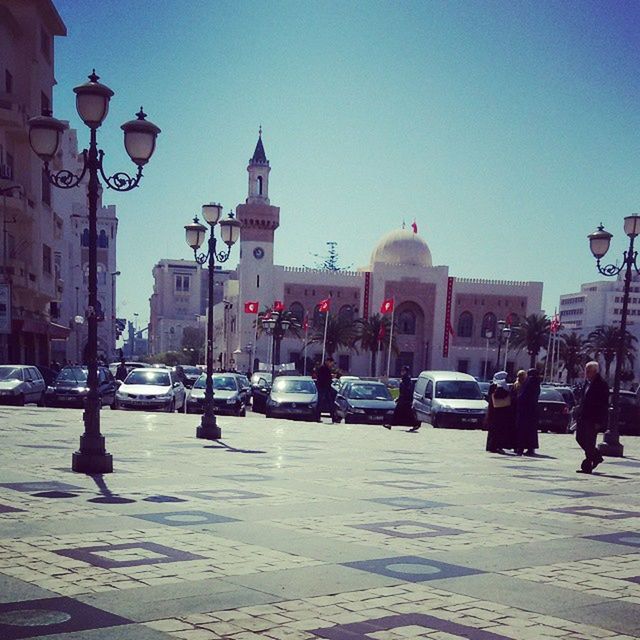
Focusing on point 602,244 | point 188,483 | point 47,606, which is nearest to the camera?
point 47,606

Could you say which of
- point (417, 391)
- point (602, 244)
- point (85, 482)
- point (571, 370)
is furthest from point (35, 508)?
point (571, 370)

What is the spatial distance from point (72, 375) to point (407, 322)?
196 ft

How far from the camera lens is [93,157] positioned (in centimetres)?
1056

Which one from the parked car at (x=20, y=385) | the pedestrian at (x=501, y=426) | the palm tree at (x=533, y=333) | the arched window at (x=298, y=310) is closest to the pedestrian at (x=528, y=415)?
the pedestrian at (x=501, y=426)

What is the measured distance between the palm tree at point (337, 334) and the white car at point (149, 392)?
45.9 m

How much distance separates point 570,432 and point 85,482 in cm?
1930

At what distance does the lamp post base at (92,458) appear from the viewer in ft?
32.2

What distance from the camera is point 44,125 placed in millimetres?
10656

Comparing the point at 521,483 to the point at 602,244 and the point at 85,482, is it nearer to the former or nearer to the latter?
the point at 85,482

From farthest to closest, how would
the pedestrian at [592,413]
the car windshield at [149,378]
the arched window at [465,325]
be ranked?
the arched window at [465,325] → the car windshield at [149,378] → the pedestrian at [592,413]

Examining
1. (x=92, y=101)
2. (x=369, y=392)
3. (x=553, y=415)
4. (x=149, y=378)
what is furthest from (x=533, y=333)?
(x=92, y=101)

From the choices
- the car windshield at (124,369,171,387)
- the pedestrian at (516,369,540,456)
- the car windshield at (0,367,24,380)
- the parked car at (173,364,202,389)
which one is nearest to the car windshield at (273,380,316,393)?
the car windshield at (124,369,171,387)

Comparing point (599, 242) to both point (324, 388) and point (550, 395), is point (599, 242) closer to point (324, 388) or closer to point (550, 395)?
point (550, 395)

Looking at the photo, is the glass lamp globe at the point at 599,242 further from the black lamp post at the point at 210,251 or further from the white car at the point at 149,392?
the white car at the point at 149,392
